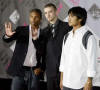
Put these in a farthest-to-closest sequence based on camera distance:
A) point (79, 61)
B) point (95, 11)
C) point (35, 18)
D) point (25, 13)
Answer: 1. point (25, 13)
2. point (95, 11)
3. point (35, 18)
4. point (79, 61)

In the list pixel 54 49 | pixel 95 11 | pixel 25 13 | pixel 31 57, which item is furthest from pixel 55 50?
pixel 25 13

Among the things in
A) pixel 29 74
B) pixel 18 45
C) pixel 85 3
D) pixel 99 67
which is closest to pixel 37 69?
pixel 29 74

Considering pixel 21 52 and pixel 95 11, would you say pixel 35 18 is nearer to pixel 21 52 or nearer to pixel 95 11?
pixel 21 52

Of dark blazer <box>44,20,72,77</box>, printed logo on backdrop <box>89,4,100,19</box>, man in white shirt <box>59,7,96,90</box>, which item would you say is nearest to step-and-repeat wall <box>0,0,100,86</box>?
printed logo on backdrop <box>89,4,100,19</box>

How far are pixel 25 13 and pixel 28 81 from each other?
137 cm

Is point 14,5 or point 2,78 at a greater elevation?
point 14,5

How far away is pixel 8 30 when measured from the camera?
2.41m

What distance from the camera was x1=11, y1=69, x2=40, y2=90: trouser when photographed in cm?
247

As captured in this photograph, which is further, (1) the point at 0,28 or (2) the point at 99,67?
(1) the point at 0,28

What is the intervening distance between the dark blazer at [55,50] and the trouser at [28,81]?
0.15 meters

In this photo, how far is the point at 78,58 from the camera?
2.05 metres

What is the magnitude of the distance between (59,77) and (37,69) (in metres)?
0.24

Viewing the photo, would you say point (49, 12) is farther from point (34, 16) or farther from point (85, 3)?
point (85, 3)

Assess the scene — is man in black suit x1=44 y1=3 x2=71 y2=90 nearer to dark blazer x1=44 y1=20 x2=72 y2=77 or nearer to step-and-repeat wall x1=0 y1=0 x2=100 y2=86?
dark blazer x1=44 y1=20 x2=72 y2=77
